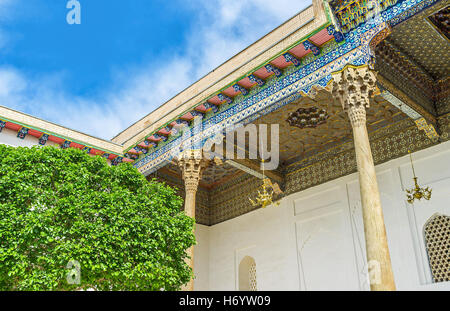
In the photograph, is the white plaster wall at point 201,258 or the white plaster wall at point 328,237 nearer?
the white plaster wall at point 328,237

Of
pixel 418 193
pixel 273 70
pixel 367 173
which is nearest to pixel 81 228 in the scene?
pixel 367 173

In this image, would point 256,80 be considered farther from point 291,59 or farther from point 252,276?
point 252,276

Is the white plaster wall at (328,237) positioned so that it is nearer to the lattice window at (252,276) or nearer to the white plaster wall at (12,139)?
the lattice window at (252,276)

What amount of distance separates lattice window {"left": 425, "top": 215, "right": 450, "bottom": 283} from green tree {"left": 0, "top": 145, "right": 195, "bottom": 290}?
479cm

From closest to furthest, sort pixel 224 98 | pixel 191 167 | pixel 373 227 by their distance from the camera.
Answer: pixel 373 227 < pixel 224 98 < pixel 191 167

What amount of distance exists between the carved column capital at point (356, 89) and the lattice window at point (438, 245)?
3.36 meters

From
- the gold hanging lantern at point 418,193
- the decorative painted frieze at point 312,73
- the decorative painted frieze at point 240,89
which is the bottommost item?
the gold hanging lantern at point 418,193

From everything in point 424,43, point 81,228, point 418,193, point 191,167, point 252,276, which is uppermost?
point 424,43

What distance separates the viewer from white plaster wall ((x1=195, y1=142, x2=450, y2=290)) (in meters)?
8.92

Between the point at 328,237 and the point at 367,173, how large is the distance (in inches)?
182

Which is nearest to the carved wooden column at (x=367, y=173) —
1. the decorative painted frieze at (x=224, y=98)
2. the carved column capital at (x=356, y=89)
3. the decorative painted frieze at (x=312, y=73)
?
the carved column capital at (x=356, y=89)

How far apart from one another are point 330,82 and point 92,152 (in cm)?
644

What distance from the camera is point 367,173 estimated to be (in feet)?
20.4

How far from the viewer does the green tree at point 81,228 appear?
5.94m
